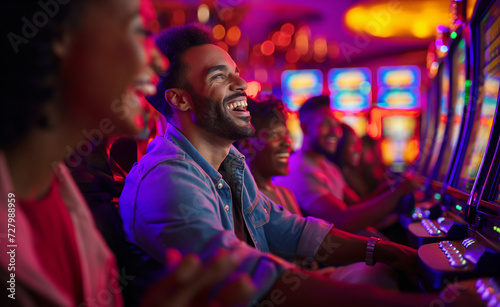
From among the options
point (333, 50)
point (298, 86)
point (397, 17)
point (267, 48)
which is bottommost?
point (298, 86)

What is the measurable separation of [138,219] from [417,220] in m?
1.48

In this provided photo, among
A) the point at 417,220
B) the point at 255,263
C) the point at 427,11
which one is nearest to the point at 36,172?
the point at 255,263

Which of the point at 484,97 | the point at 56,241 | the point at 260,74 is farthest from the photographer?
the point at 260,74

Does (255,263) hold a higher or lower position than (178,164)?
lower

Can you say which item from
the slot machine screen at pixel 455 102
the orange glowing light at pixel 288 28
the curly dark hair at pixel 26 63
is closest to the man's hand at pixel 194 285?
the curly dark hair at pixel 26 63

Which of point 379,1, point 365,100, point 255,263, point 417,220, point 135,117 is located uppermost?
point 379,1

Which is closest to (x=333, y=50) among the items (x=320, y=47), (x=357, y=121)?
(x=320, y=47)

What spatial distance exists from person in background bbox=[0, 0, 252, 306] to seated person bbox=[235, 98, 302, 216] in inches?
60.7

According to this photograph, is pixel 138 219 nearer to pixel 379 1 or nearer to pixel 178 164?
pixel 178 164

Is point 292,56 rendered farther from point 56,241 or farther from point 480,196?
point 56,241

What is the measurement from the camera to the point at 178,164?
134 centimetres

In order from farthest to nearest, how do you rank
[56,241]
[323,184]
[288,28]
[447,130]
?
[288,28], [447,130], [323,184], [56,241]

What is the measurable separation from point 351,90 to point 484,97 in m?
6.26

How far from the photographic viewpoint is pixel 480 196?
1614mm
